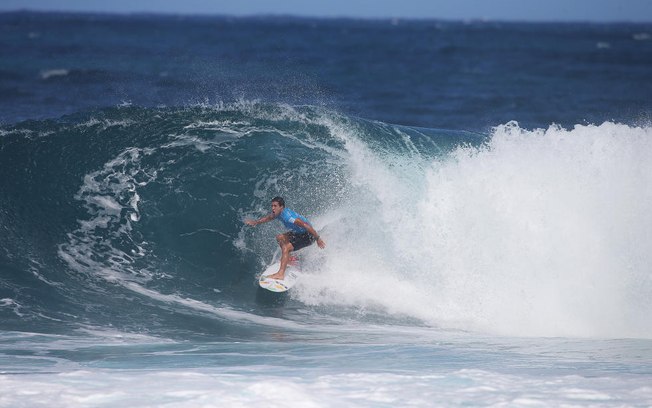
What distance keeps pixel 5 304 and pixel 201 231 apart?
3.45 meters

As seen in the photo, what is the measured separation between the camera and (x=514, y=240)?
37.1ft

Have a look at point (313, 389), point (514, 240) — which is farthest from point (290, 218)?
point (313, 389)

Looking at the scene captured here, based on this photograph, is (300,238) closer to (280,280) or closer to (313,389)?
(280,280)

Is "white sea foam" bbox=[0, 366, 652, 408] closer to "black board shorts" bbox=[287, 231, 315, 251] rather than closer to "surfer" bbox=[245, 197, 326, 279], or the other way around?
"surfer" bbox=[245, 197, 326, 279]

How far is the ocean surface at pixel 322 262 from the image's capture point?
7.54 meters

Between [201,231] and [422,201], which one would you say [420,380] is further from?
[201,231]

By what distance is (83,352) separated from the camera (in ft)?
28.0

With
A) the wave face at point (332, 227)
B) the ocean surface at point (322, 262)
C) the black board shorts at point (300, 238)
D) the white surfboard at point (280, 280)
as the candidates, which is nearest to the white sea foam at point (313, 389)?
the ocean surface at point (322, 262)

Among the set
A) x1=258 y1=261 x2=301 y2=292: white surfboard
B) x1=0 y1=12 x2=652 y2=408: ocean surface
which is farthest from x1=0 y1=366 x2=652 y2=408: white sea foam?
x1=258 y1=261 x2=301 y2=292: white surfboard

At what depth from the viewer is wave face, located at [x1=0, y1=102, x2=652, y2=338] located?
417 inches

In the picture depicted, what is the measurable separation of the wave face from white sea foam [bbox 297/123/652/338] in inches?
1.0

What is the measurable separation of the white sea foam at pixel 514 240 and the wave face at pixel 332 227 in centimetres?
3

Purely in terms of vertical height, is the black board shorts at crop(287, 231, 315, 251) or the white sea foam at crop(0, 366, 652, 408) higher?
the black board shorts at crop(287, 231, 315, 251)

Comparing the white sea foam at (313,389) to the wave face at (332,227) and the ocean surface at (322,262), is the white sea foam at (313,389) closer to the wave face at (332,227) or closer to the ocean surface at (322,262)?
the ocean surface at (322,262)
